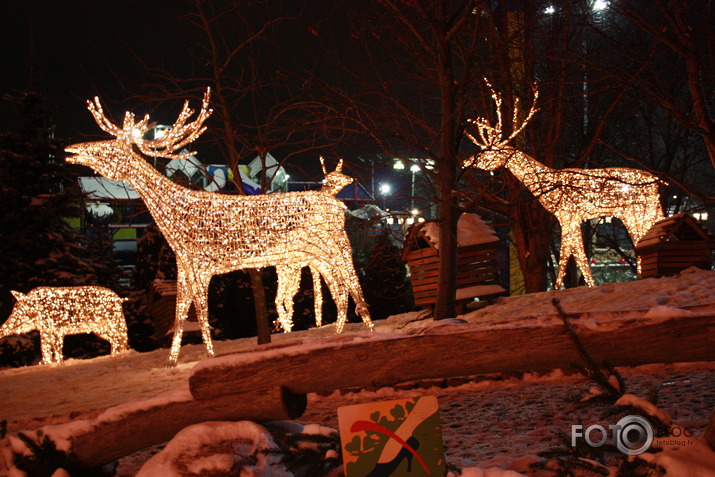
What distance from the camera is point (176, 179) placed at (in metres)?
9.43

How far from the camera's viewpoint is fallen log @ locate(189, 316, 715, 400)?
3434 millimetres

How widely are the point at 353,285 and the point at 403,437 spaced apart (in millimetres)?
4832

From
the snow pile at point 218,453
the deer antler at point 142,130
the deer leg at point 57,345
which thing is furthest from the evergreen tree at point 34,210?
the snow pile at point 218,453

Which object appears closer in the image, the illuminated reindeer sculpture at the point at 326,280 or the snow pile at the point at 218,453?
the snow pile at the point at 218,453

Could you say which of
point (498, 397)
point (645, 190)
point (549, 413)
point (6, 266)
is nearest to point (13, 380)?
point (6, 266)

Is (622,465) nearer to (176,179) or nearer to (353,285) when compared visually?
(353,285)

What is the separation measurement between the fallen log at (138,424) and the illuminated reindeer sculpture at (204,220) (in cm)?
352

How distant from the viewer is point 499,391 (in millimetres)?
5797

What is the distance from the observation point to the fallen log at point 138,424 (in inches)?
150

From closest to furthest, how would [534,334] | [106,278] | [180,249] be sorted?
[534,334], [180,249], [106,278]

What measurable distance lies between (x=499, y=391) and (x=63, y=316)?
7807 millimetres

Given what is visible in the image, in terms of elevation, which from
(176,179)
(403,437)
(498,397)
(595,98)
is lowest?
(498,397)

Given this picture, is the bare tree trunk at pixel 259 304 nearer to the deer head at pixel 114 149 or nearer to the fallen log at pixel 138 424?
the deer head at pixel 114 149

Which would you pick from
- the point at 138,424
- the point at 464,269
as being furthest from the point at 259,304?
the point at 138,424
